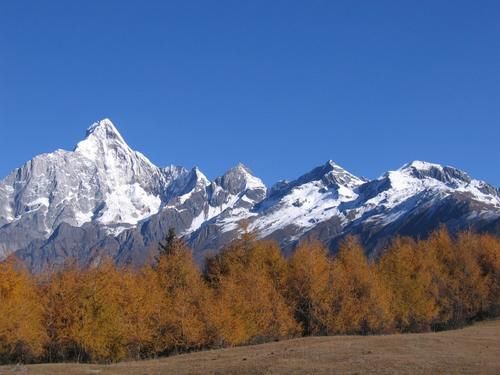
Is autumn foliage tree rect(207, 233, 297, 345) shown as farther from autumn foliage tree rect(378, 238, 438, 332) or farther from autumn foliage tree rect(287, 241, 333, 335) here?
autumn foliage tree rect(378, 238, 438, 332)

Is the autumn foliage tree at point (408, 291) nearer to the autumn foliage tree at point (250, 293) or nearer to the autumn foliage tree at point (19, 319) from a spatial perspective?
the autumn foliage tree at point (250, 293)

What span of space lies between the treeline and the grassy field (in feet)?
43.8

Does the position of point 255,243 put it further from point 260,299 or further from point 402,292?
point 402,292

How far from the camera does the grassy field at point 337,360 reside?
133 feet

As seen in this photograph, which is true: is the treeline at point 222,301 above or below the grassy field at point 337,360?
above

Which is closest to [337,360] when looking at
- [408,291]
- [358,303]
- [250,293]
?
[250,293]

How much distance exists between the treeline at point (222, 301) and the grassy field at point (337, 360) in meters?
13.3

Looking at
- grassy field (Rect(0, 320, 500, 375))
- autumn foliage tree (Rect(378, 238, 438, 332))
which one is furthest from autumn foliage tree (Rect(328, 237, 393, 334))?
grassy field (Rect(0, 320, 500, 375))

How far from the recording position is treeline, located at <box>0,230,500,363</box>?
209 feet

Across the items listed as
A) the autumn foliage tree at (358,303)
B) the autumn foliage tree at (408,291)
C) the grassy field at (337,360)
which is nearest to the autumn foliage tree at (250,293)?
the autumn foliage tree at (358,303)

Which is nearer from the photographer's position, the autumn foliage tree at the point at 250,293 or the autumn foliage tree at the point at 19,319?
the autumn foliage tree at the point at 19,319

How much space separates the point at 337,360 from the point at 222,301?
93.0 feet

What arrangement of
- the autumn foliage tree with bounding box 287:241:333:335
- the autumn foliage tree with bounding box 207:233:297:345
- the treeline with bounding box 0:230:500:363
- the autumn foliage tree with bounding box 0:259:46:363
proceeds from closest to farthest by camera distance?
the autumn foliage tree with bounding box 0:259:46:363 < the treeline with bounding box 0:230:500:363 < the autumn foliage tree with bounding box 207:233:297:345 < the autumn foliage tree with bounding box 287:241:333:335

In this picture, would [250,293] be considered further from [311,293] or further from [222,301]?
[311,293]
